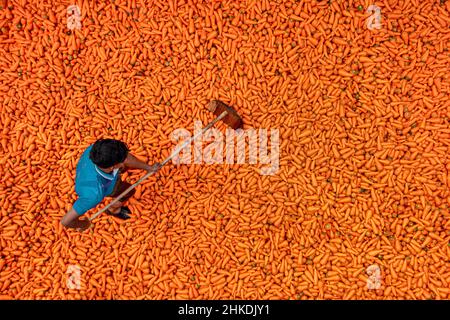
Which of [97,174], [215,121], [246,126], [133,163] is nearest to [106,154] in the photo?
[97,174]

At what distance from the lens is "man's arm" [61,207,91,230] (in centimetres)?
255

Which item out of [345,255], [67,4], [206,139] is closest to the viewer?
[345,255]

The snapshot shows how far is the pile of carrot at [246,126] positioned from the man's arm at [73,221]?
33cm

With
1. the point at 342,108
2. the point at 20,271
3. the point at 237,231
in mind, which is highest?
the point at 342,108

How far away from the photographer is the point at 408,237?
306 centimetres

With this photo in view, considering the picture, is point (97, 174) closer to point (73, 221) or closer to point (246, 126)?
point (73, 221)

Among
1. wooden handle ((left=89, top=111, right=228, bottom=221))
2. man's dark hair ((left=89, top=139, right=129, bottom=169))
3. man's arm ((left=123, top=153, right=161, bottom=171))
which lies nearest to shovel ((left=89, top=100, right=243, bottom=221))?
wooden handle ((left=89, top=111, right=228, bottom=221))

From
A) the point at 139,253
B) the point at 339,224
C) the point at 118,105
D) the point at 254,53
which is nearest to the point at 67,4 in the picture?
the point at 118,105

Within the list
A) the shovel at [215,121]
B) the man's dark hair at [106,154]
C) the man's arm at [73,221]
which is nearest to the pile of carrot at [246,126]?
the shovel at [215,121]

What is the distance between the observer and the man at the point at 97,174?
2.36m

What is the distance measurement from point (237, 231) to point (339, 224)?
870mm

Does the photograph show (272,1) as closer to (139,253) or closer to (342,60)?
(342,60)

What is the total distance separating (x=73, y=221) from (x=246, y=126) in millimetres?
1616

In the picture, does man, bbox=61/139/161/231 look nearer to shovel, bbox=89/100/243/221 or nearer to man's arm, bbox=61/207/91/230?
man's arm, bbox=61/207/91/230
